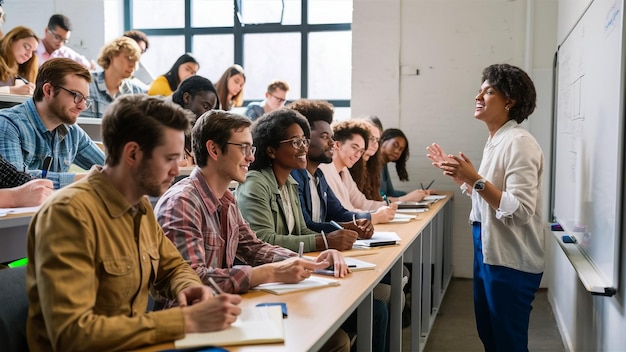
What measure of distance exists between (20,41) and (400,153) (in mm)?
3158

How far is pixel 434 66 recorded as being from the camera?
582cm

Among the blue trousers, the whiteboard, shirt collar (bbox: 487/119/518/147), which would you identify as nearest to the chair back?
the whiteboard

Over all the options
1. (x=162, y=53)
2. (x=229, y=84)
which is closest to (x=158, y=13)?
(x=162, y=53)

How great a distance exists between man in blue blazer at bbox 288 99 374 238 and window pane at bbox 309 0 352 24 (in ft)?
10.6

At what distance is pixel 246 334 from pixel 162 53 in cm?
591

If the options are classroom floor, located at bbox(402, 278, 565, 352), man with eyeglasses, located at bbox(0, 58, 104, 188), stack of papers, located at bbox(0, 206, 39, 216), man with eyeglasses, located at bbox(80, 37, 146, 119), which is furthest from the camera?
man with eyeglasses, located at bbox(80, 37, 146, 119)

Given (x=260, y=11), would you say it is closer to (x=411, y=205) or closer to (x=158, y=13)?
(x=158, y=13)

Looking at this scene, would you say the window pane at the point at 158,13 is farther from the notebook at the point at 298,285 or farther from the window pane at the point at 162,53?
the notebook at the point at 298,285

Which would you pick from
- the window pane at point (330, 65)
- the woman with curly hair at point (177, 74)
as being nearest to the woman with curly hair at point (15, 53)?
the woman with curly hair at point (177, 74)

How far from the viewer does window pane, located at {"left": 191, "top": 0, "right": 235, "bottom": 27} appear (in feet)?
22.0

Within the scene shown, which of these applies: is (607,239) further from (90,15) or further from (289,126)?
(90,15)

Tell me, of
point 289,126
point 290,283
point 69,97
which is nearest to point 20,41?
point 69,97

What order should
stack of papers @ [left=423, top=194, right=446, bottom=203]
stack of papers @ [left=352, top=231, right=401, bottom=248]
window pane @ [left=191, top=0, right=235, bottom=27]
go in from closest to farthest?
stack of papers @ [left=352, top=231, right=401, bottom=248]
stack of papers @ [left=423, top=194, right=446, bottom=203]
window pane @ [left=191, top=0, right=235, bottom=27]

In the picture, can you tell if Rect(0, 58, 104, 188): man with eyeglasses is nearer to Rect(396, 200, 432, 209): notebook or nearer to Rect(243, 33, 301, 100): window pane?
Rect(396, 200, 432, 209): notebook
